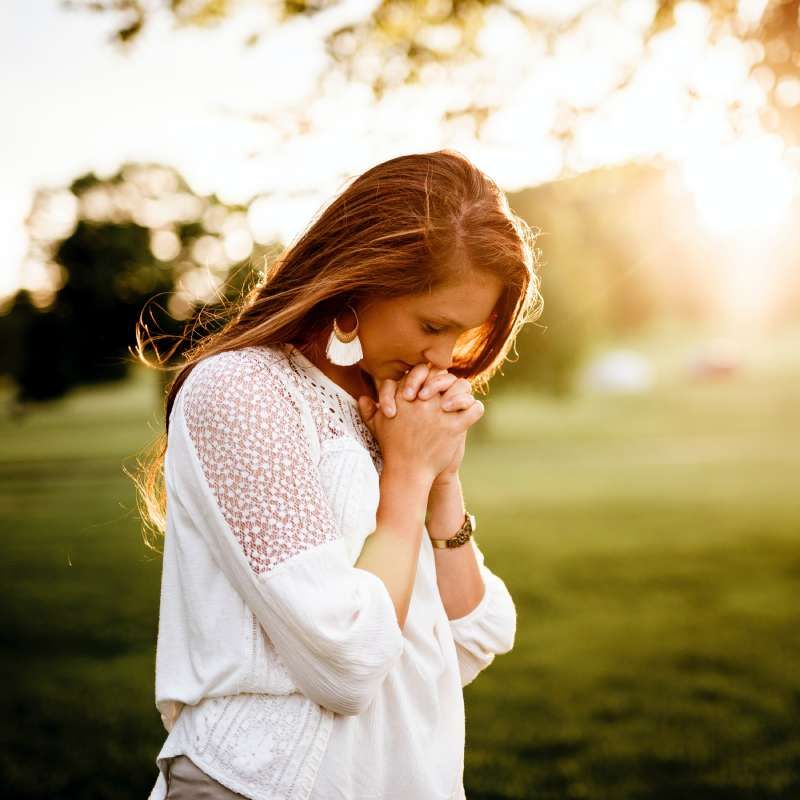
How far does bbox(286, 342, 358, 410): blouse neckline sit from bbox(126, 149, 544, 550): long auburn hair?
0.03 m

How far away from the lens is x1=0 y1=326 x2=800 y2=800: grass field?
578 centimetres

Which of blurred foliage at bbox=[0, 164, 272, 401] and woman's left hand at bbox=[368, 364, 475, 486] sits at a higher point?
woman's left hand at bbox=[368, 364, 475, 486]

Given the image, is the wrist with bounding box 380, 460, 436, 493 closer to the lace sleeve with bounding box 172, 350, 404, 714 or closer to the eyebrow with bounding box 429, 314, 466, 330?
the lace sleeve with bounding box 172, 350, 404, 714

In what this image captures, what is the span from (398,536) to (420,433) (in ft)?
0.93

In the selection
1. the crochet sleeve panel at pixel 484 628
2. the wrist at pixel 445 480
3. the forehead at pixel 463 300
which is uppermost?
the forehead at pixel 463 300

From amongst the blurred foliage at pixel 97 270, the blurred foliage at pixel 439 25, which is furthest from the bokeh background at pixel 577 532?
the blurred foliage at pixel 97 270

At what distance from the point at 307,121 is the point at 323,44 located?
638mm

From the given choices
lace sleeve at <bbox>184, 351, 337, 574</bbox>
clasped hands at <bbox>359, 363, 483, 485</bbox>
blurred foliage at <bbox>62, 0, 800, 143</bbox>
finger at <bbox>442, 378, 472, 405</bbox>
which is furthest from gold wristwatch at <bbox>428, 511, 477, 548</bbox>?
blurred foliage at <bbox>62, 0, 800, 143</bbox>

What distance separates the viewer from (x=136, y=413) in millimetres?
43625

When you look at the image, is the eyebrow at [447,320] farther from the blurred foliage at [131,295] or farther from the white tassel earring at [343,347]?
the blurred foliage at [131,295]

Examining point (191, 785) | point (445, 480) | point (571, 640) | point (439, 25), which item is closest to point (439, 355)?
point (445, 480)

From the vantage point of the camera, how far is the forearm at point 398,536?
5.96ft

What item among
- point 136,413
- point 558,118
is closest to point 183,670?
point 558,118

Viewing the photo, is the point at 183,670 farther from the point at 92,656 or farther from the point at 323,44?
the point at 92,656
